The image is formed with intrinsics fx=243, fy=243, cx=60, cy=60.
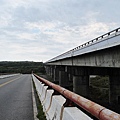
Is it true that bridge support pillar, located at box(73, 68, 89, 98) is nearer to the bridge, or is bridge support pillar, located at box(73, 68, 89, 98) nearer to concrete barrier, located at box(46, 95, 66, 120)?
the bridge

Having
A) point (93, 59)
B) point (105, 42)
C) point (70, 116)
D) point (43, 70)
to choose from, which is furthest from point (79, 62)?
point (43, 70)

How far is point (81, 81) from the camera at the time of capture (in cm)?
3053

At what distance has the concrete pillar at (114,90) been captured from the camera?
92.7ft

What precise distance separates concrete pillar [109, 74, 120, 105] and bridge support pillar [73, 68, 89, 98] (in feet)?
9.75

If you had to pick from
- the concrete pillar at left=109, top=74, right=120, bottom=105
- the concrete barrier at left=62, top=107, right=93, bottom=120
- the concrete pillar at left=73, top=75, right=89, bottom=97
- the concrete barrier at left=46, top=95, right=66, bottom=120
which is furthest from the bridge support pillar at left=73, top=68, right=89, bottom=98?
the concrete barrier at left=62, top=107, right=93, bottom=120

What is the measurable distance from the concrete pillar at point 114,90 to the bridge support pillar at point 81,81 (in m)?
2.97

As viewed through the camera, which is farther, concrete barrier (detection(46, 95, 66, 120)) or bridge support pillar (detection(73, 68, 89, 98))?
bridge support pillar (detection(73, 68, 89, 98))

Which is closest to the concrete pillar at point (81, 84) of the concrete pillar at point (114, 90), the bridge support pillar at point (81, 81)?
the bridge support pillar at point (81, 81)

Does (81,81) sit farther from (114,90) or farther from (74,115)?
(74,115)

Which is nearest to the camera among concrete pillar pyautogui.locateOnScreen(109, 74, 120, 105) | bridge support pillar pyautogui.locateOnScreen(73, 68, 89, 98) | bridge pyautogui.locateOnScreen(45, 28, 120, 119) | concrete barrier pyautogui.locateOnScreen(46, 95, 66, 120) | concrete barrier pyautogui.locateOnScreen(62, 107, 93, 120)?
concrete barrier pyautogui.locateOnScreen(62, 107, 93, 120)

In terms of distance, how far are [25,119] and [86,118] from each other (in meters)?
5.08

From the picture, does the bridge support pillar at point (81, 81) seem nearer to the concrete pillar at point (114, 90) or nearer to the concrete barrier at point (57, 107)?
the concrete pillar at point (114, 90)

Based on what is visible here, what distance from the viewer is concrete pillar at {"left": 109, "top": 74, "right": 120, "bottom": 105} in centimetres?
2825

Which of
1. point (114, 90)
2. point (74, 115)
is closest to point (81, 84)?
point (114, 90)
